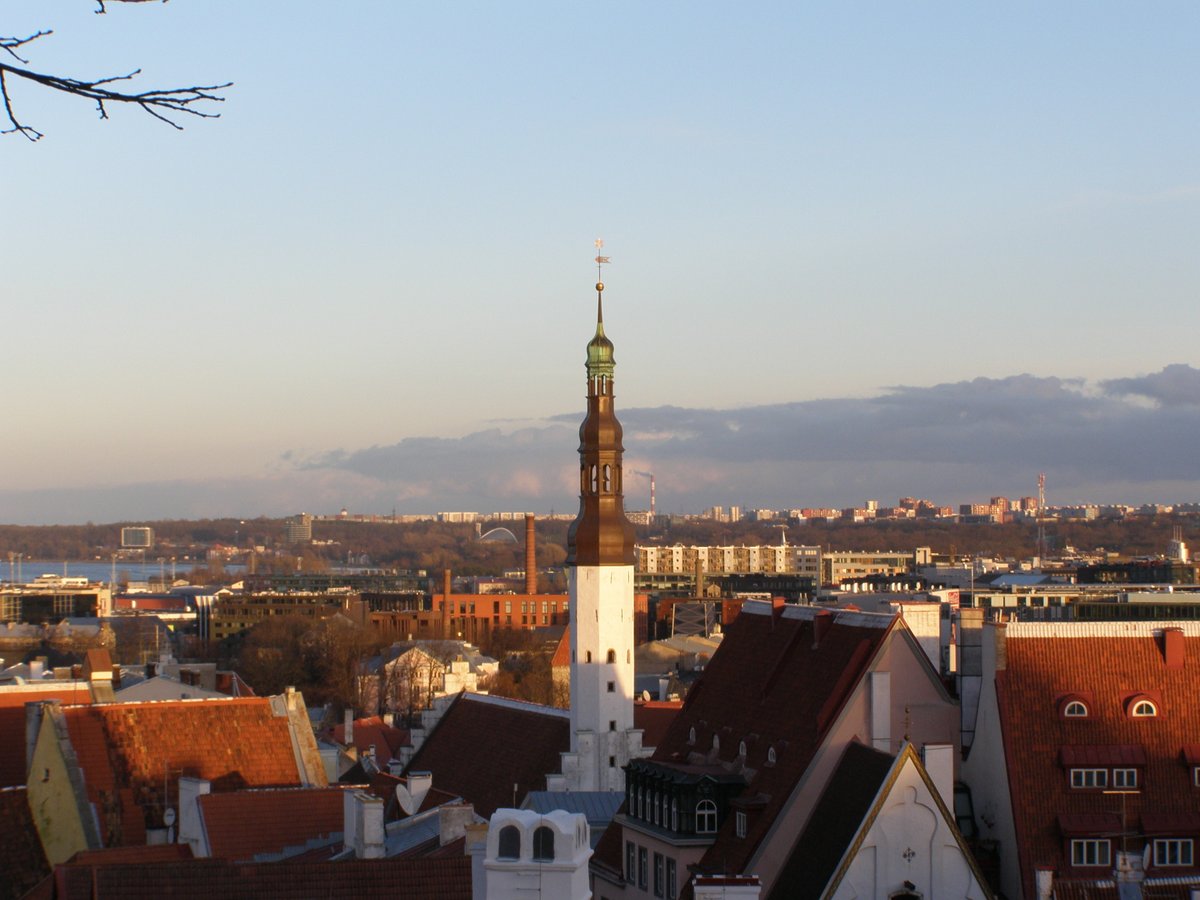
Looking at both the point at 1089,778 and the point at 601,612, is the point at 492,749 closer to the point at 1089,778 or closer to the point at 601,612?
the point at 601,612

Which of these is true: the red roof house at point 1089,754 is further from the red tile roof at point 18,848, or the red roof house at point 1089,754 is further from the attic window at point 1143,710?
the red tile roof at point 18,848

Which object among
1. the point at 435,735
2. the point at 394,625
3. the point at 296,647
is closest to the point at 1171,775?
the point at 435,735

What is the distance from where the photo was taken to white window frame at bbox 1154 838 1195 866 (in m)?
36.6

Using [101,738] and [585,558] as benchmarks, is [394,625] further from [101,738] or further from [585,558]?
[101,738]

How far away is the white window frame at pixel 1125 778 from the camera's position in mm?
37500

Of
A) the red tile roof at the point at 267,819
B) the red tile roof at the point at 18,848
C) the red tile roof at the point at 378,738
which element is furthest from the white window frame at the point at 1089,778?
the red tile roof at the point at 378,738

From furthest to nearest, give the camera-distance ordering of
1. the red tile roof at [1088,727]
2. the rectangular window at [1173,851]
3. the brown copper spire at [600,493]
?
the brown copper spire at [600,493], the red tile roof at [1088,727], the rectangular window at [1173,851]

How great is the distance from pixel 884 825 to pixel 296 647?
419 feet

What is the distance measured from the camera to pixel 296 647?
158500mm

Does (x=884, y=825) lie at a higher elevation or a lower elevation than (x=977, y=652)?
lower

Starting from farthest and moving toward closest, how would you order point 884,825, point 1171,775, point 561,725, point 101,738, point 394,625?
point 394,625 → point 561,725 → point 101,738 → point 1171,775 → point 884,825

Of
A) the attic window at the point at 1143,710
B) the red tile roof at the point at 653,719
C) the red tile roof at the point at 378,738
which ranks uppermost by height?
the attic window at the point at 1143,710

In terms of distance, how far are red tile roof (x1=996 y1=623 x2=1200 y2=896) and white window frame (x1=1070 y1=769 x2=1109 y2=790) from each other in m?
0.13

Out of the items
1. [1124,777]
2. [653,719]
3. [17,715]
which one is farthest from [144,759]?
[653,719]
